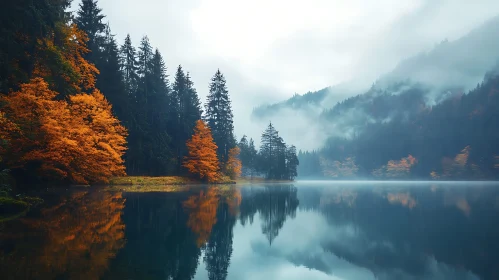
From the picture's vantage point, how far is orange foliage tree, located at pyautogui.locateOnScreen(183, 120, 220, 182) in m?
50.8

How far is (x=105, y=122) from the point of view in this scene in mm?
31750

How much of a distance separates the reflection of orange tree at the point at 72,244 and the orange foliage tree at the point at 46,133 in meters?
8.30

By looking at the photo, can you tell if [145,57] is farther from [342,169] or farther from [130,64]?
[342,169]

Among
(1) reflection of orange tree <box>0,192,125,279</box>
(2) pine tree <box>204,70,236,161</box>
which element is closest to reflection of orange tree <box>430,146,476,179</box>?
(2) pine tree <box>204,70,236,161</box>

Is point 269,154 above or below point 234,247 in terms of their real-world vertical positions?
above

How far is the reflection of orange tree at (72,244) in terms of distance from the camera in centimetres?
648

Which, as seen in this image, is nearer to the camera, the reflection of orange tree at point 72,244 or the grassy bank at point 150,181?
the reflection of orange tree at point 72,244

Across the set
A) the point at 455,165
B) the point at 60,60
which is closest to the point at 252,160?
the point at 60,60

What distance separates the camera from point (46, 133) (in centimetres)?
2205

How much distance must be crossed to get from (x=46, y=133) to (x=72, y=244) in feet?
56.6

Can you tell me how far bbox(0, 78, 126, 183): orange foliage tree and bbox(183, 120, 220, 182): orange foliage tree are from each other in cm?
2117

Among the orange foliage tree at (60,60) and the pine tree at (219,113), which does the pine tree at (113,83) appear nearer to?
the orange foliage tree at (60,60)

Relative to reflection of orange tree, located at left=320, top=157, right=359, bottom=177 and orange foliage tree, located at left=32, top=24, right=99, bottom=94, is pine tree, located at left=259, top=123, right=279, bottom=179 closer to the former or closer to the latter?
orange foliage tree, located at left=32, top=24, right=99, bottom=94

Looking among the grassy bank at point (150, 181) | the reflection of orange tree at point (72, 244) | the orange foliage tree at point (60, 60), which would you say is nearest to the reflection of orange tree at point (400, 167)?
the grassy bank at point (150, 181)
